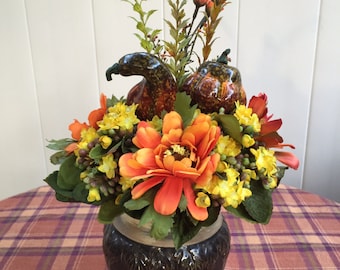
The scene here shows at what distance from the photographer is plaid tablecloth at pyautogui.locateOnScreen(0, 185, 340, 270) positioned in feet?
2.67

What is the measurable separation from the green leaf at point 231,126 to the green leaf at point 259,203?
0.08m

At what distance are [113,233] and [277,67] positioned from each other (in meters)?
0.94

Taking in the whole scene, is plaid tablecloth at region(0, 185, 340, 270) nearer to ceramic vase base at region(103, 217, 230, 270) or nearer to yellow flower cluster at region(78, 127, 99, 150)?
ceramic vase base at region(103, 217, 230, 270)

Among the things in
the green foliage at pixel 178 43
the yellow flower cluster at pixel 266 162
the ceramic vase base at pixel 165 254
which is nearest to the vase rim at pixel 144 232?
the ceramic vase base at pixel 165 254

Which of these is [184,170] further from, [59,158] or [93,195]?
[59,158]

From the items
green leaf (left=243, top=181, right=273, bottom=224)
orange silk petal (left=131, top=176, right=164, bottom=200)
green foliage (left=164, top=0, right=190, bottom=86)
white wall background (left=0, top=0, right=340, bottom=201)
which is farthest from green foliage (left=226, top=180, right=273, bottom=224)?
white wall background (left=0, top=0, right=340, bottom=201)

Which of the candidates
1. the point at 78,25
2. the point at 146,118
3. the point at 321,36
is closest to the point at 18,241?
the point at 146,118

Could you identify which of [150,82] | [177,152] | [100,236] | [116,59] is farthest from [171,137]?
[116,59]

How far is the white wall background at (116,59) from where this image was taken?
51.4 inches

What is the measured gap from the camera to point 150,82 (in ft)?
1.96

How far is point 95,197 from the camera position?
0.54 m

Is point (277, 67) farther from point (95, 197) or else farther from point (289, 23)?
point (95, 197)

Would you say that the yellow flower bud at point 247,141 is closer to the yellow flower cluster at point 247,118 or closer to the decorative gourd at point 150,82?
the yellow flower cluster at point 247,118

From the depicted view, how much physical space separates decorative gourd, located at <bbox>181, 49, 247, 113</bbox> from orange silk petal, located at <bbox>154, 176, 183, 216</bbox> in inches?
5.5
